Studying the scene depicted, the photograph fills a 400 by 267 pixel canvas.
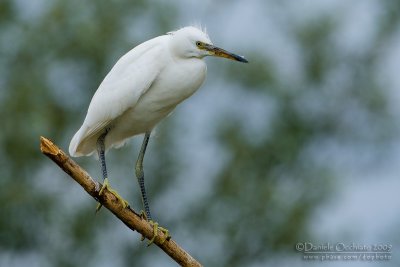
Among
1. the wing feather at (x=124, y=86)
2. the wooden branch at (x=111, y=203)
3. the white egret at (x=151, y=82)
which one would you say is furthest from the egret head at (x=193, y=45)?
the wooden branch at (x=111, y=203)

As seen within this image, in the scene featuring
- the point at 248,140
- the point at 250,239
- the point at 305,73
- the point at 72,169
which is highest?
the point at 305,73

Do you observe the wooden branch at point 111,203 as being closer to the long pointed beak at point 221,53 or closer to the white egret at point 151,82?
the white egret at point 151,82

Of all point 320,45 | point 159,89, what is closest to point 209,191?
point 320,45

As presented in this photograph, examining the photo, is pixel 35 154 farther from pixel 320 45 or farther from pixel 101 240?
pixel 320 45

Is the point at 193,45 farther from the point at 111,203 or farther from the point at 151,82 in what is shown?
the point at 111,203

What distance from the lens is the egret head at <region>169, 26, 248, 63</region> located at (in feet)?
19.6

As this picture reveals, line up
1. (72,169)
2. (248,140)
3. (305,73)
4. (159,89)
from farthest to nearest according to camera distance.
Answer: (305,73) < (248,140) < (159,89) < (72,169)

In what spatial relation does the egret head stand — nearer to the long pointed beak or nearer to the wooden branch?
the long pointed beak

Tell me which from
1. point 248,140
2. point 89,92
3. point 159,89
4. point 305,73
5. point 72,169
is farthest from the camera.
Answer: point 305,73

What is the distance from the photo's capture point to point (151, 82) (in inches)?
238

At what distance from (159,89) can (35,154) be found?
32.6ft

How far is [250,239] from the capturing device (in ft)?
53.0

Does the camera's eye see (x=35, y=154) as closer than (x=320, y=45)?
Yes

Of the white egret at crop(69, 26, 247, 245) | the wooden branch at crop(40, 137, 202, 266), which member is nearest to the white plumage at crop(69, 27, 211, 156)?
the white egret at crop(69, 26, 247, 245)
